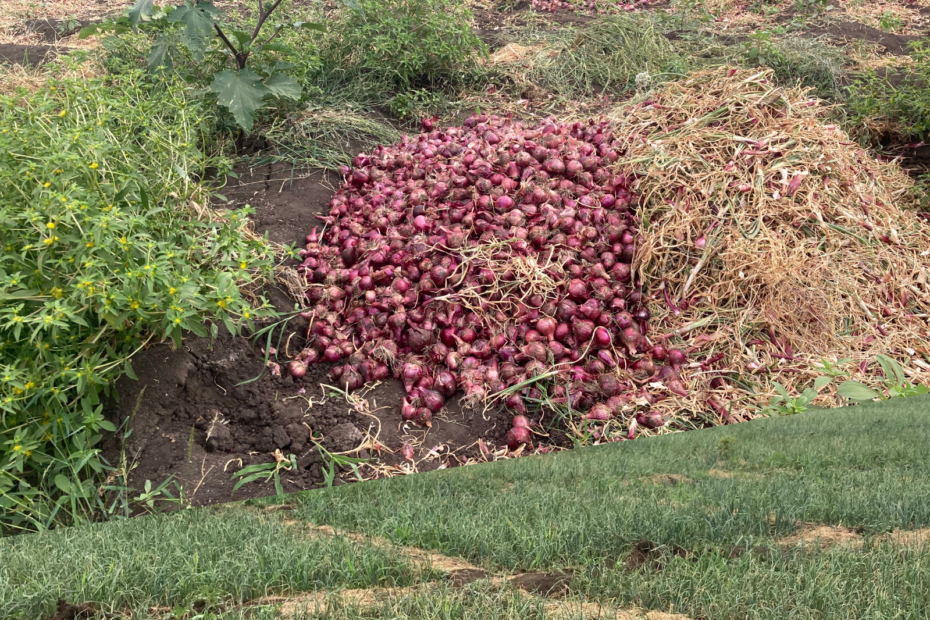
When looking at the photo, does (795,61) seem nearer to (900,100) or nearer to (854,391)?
(900,100)

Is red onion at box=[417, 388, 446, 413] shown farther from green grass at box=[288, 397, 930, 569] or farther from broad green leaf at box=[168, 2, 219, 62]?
broad green leaf at box=[168, 2, 219, 62]

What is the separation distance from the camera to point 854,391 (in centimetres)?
357

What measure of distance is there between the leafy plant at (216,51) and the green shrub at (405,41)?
0.82m

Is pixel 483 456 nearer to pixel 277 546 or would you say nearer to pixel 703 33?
pixel 277 546

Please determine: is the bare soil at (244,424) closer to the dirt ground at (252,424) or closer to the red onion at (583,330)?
the dirt ground at (252,424)

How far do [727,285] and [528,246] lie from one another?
109 cm

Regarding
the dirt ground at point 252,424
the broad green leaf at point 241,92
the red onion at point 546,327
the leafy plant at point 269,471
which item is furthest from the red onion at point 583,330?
the broad green leaf at point 241,92

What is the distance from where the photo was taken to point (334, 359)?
3.82 meters

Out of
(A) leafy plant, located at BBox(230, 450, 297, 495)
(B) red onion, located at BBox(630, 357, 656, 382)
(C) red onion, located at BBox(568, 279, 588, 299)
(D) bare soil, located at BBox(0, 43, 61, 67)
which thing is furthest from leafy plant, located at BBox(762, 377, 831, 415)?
(D) bare soil, located at BBox(0, 43, 61, 67)

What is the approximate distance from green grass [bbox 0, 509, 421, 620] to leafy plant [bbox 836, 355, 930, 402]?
2480mm

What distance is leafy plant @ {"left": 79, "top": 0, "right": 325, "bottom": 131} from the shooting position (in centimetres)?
451

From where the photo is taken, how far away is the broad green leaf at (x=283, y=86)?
16.4 ft

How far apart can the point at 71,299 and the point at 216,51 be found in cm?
288

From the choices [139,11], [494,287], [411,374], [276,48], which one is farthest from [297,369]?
[276,48]
